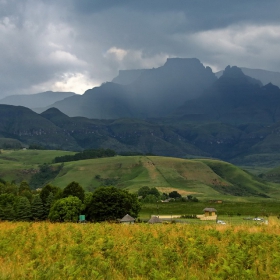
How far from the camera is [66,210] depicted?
87.8m

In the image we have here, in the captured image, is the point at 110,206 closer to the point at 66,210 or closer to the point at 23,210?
the point at 66,210

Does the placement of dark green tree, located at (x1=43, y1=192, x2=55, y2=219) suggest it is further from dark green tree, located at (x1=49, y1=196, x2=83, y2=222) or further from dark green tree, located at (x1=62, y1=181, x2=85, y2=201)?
dark green tree, located at (x1=49, y1=196, x2=83, y2=222)

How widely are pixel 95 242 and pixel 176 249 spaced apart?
10.0 ft

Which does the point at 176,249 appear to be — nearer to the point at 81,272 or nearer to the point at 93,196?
the point at 81,272

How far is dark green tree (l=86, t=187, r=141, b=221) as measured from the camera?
305ft

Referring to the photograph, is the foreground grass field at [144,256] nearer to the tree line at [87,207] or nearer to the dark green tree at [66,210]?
the dark green tree at [66,210]

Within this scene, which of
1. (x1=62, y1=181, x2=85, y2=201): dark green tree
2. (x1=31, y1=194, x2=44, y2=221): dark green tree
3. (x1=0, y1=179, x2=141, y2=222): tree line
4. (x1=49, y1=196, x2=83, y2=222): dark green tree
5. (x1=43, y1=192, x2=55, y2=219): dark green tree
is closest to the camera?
(x1=49, y1=196, x2=83, y2=222): dark green tree

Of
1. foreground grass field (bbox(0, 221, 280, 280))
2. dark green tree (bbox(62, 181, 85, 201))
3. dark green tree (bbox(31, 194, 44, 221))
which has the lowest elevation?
dark green tree (bbox(31, 194, 44, 221))

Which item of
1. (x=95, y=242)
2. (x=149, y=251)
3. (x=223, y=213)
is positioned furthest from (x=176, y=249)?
(x=223, y=213)

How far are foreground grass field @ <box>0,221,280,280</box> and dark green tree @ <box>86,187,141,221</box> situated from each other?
7569cm

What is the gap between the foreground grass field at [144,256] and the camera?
1103cm

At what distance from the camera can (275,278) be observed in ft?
36.2

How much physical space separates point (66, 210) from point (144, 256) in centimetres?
7690

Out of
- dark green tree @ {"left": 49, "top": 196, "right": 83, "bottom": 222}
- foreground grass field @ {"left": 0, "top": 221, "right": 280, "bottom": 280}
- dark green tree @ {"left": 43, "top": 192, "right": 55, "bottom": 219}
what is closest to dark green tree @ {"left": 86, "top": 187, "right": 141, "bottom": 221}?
dark green tree @ {"left": 49, "top": 196, "right": 83, "bottom": 222}
